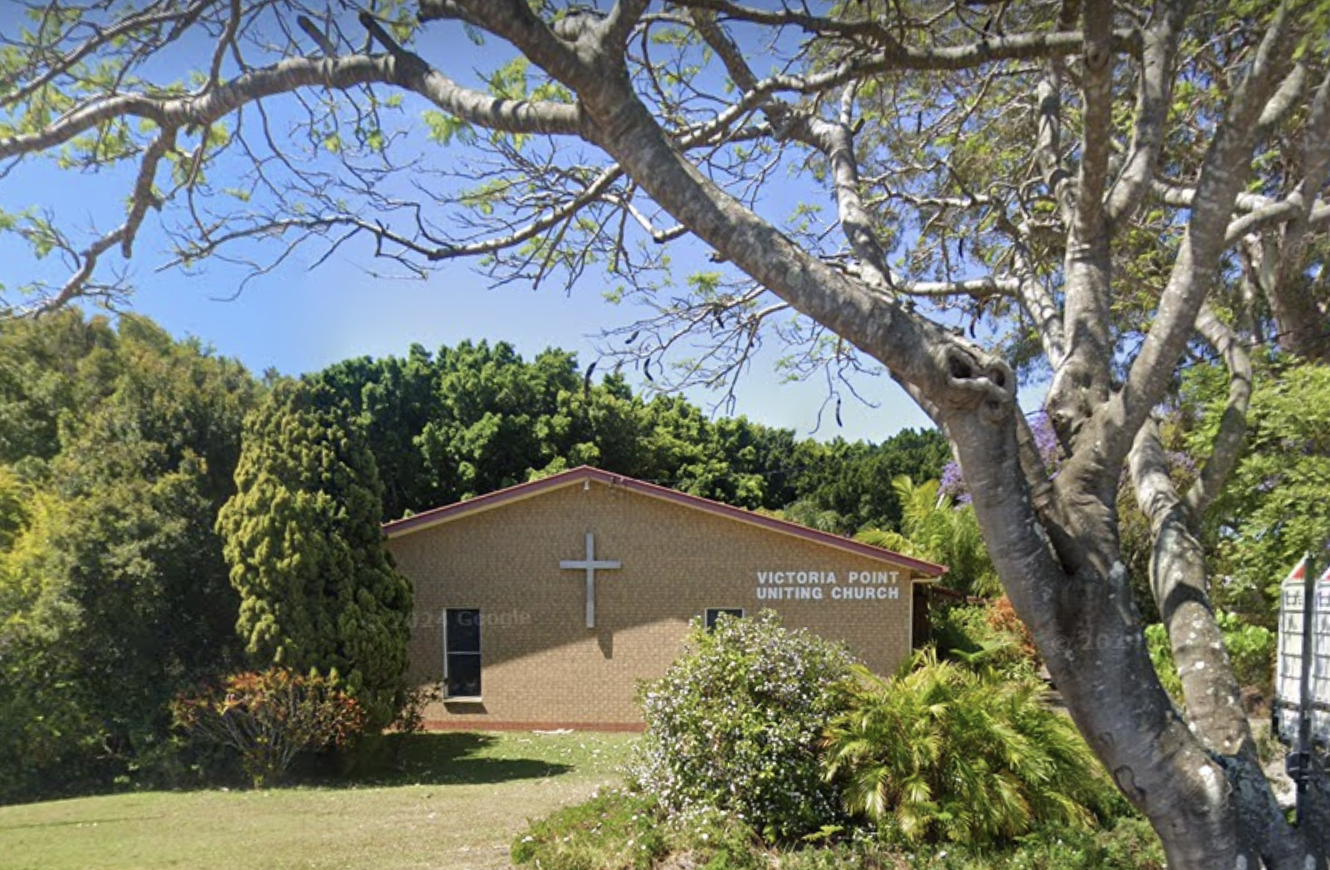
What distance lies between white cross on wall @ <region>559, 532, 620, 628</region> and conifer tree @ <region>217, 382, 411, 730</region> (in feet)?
14.0

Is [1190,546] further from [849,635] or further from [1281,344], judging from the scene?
[849,635]

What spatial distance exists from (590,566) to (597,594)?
58 centimetres

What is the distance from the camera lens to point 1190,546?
5094 mm

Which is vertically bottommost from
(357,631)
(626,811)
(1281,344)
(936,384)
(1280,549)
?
(626,811)

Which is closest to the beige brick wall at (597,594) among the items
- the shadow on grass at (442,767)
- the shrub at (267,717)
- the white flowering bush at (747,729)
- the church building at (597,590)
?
the church building at (597,590)

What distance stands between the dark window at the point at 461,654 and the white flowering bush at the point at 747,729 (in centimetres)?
910

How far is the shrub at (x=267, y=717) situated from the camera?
11625 mm

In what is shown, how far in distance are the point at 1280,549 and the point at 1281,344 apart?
420 centimetres

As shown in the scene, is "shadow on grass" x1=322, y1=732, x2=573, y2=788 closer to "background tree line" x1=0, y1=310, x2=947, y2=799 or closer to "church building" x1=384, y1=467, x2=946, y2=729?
"background tree line" x1=0, y1=310, x2=947, y2=799

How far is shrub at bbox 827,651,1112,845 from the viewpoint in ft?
25.2

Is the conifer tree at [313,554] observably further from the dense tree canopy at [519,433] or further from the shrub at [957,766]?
the dense tree canopy at [519,433]

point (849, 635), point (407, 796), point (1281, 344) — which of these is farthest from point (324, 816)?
point (1281, 344)

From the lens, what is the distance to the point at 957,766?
800 centimetres

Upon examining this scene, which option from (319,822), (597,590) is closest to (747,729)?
(319,822)
